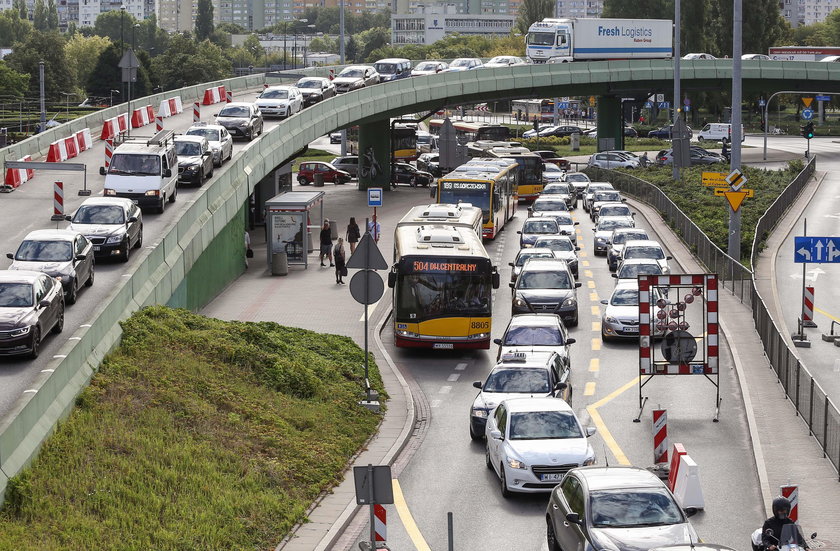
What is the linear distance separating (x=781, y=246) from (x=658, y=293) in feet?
89.6

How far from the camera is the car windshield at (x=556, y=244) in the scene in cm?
4425

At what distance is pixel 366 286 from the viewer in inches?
929

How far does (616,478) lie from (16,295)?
12.1 metres

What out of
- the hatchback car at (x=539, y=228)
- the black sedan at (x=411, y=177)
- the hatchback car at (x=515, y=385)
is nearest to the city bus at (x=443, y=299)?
the hatchback car at (x=515, y=385)

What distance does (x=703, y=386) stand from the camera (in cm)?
2916

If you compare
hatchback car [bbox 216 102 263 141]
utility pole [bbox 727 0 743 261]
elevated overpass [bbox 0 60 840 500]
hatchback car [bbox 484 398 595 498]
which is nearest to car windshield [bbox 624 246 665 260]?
utility pole [bbox 727 0 743 261]

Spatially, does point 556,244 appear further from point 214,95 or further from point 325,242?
point 214,95

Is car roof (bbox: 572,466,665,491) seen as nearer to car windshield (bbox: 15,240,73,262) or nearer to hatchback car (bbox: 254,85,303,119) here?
car windshield (bbox: 15,240,73,262)

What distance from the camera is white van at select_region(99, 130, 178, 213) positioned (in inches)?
1469

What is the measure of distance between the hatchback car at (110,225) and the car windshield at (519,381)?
11.1 metres

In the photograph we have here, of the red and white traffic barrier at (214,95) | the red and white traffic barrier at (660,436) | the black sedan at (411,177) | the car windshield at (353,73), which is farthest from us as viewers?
the black sedan at (411,177)

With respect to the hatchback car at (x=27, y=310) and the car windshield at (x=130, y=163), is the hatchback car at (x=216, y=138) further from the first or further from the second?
the hatchback car at (x=27, y=310)

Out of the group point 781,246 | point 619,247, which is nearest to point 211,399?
point 619,247

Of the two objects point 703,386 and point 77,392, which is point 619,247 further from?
point 77,392
